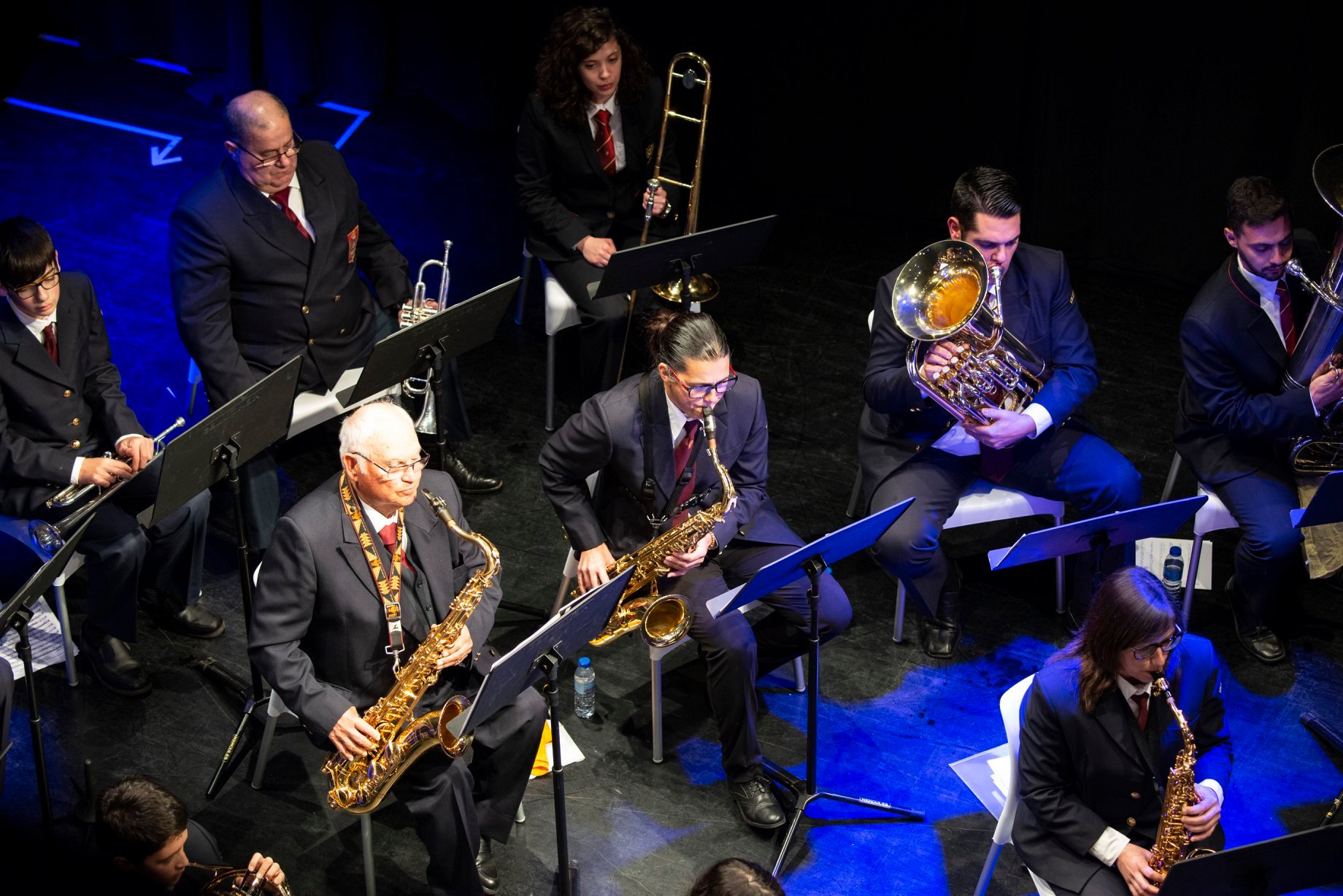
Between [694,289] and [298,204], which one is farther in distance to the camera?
[694,289]

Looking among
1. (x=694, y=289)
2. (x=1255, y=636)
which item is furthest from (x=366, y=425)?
(x=1255, y=636)

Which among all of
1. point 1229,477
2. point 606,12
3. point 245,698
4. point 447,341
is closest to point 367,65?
point 606,12

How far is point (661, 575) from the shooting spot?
4848mm

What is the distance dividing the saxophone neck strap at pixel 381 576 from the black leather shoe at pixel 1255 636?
A: 11.8ft

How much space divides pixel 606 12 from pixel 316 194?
176 centimetres

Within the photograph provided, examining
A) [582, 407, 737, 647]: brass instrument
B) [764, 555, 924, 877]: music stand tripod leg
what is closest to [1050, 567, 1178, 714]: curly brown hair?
[764, 555, 924, 877]: music stand tripod leg

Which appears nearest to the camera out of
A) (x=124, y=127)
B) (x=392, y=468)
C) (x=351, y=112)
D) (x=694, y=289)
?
(x=392, y=468)

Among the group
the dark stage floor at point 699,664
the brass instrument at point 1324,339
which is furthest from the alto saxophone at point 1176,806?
the brass instrument at point 1324,339

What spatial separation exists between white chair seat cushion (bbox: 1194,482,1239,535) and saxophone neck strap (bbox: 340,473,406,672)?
3.24 m

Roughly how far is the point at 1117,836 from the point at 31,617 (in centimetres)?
343

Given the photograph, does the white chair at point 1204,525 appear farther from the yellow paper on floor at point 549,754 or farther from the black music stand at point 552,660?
the black music stand at point 552,660

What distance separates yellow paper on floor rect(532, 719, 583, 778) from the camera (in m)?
4.95

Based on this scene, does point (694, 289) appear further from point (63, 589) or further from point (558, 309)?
point (63, 589)

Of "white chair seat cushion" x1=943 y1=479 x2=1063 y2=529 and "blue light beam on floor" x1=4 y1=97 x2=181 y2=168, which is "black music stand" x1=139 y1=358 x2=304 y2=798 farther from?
"blue light beam on floor" x1=4 y1=97 x2=181 y2=168
